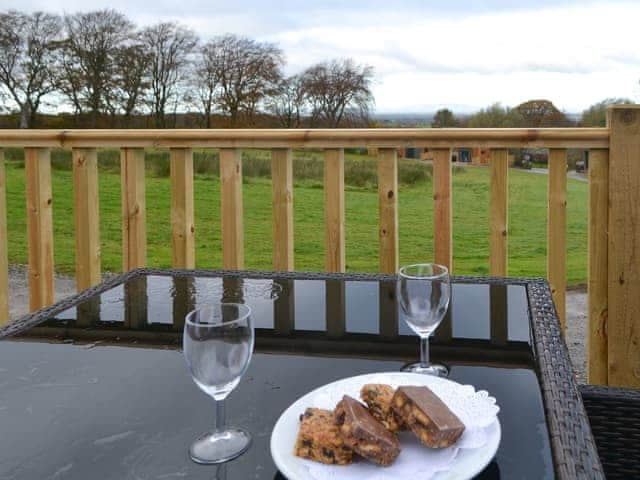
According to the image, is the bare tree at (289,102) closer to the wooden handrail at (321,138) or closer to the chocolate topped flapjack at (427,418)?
the wooden handrail at (321,138)

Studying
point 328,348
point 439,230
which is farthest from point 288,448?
point 439,230

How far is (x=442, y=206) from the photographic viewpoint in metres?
2.15

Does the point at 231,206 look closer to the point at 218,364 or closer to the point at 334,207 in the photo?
the point at 334,207

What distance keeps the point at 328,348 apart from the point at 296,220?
578 cm

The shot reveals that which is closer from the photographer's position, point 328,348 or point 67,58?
point 328,348

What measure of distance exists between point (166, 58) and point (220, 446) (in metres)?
8.84

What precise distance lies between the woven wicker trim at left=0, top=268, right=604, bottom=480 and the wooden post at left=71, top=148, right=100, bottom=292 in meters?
0.80

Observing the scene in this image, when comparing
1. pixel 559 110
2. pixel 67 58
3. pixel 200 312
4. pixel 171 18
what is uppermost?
pixel 171 18

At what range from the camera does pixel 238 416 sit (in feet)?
2.70

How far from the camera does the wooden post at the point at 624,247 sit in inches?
76.4

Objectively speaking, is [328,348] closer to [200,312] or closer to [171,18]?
[200,312]

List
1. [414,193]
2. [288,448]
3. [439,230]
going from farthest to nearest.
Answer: [414,193] → [439,230] → [288,448]

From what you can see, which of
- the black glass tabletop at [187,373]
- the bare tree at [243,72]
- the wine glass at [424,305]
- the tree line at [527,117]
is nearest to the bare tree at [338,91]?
the bare tree at [243,72]

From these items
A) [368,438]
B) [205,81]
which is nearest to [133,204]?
[368,438]
